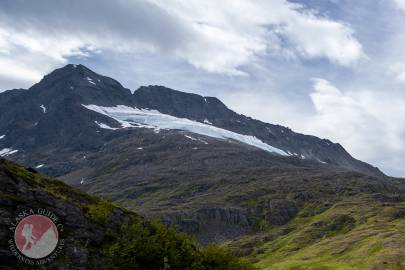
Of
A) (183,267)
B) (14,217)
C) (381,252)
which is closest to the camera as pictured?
(14,217)

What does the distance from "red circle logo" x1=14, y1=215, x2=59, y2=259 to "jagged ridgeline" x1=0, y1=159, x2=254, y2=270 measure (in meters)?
1.20

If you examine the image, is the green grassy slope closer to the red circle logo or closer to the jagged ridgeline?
the jagged ridgeline

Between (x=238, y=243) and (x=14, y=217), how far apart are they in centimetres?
16422

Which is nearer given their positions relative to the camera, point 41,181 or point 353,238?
Result: point 41,181

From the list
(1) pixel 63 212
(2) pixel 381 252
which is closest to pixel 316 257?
(2) pixel 381 252

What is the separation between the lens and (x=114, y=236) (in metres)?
48.0

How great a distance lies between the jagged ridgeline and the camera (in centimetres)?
4219

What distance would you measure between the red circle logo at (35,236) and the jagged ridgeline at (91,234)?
3.94 feet

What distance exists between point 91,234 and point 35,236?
10.0 m

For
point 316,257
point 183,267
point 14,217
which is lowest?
point 316,257

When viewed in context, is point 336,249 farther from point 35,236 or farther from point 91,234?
point 35,236

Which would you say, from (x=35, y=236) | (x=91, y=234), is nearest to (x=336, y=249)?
(x=91, y=234)

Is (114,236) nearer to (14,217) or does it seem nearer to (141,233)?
(141,233)

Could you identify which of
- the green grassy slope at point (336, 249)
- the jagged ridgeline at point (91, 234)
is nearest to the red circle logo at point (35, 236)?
the jagged ridgeline at point (91, 234)
